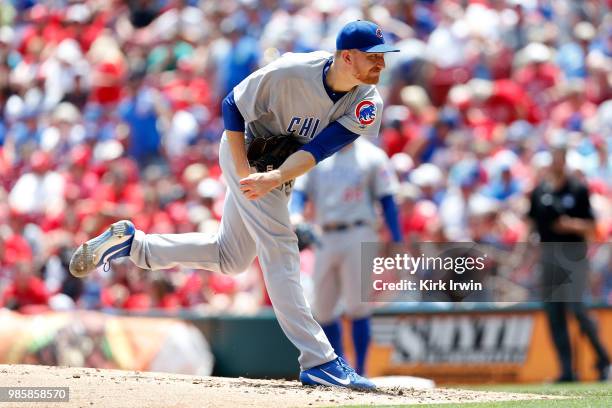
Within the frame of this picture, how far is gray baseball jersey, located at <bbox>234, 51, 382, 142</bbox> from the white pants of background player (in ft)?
1.01

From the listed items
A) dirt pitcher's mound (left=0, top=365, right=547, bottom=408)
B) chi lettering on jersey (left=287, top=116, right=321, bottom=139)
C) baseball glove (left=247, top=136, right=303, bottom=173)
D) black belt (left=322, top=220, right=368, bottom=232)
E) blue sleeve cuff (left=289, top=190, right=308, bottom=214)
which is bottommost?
dirt pitcher's mound (left=0, top=365, right=547, bottom=408)

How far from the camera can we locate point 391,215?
31.4 feet

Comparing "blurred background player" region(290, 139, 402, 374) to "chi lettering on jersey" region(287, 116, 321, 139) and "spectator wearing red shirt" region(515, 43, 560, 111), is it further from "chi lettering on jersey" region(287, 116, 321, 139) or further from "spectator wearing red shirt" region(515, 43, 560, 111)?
"spectator wearing red shirt" region(515, 43, 560, 111)

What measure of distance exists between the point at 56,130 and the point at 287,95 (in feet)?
32.0

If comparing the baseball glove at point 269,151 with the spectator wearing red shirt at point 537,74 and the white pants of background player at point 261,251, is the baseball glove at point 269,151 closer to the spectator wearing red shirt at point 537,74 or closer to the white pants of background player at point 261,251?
the white pants of background player at point 261,251

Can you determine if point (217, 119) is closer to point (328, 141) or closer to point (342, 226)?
point (342, 226)

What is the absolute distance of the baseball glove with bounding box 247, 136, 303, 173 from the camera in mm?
6508

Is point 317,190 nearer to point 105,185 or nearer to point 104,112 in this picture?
point 105,185

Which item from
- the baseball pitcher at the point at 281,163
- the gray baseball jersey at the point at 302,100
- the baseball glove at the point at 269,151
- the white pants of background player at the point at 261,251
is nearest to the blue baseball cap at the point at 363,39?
the baseball pitcher at the point at 281,163

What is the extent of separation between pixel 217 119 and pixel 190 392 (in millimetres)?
8821

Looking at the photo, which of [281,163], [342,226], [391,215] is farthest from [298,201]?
[281,163]

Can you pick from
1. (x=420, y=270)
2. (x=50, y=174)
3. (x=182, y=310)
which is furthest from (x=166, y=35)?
(x=420, y=270)

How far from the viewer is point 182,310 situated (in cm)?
1162

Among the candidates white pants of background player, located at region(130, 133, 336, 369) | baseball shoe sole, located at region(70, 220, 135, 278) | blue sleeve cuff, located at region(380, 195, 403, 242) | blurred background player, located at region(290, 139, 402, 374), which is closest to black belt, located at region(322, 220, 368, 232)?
blurred background player, located at region(290, 139, 402, 374)
